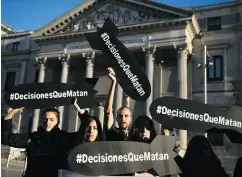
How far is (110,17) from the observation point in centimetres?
3075

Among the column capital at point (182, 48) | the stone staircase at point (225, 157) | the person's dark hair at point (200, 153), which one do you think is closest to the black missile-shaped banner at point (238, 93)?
the person's dark hair at point (200, 153)

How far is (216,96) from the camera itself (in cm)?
2669

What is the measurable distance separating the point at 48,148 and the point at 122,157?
107cm

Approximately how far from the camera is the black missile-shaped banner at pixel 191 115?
10.8 feet

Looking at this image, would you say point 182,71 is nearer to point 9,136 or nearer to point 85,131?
point 9,136

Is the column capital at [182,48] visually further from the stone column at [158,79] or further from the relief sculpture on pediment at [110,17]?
the relief sculpture on pediment at [110,17]

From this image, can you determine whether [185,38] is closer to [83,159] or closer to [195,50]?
[195,50]

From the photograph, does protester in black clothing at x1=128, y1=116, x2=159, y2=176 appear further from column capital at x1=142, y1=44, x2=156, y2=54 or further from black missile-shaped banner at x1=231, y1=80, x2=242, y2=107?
column capital at x1=142, y1=44, x2=156, y2=54

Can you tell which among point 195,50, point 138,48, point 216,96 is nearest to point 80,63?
point 138,48

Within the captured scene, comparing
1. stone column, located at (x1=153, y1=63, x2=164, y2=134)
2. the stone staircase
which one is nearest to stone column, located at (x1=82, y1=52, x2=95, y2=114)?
stone column, located at (x1=153, y1=63, x2=164, y2=134)

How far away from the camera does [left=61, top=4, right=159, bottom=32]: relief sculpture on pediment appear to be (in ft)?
95.2

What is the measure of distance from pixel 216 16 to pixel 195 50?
3.80 metres

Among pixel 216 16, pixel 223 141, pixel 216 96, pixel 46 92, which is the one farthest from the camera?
pixel 216 16

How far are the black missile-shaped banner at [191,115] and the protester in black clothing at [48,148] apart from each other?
1138mm
